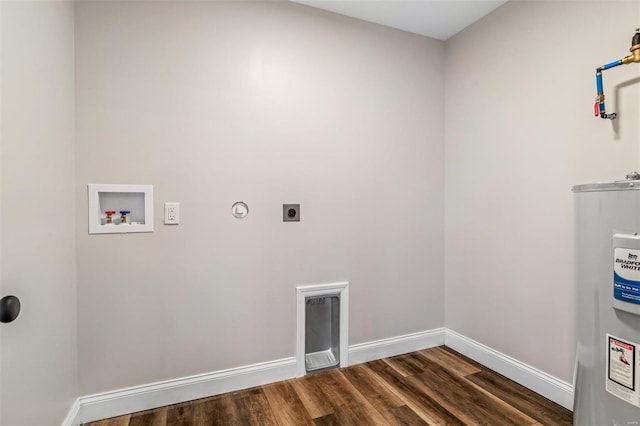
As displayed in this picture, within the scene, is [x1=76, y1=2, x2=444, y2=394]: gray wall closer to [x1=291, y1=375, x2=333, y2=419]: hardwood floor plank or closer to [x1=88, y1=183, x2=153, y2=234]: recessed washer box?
[x1=88, y1=183, x2=153, y2=234]: recessed washer box

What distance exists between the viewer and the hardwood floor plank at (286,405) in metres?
1.63

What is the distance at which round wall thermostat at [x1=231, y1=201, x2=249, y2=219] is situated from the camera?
74.0 inches

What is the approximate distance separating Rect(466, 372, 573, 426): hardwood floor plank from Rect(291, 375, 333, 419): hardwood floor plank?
0.95 m

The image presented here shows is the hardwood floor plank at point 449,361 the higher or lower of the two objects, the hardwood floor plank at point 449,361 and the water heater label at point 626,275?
the lower

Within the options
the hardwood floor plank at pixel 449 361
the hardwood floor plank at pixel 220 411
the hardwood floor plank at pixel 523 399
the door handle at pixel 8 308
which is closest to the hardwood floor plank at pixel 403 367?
the hardwood floor plank at pixel 449 361

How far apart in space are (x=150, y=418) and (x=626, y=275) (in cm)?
220

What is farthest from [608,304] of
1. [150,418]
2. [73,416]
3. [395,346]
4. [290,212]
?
[73,416]

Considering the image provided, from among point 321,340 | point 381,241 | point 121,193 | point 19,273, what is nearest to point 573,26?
point 381,241

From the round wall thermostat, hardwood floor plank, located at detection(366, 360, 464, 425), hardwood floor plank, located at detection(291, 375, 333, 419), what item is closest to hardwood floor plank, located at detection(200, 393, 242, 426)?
hardwood floor plank, located at detection(291, 375, 333, 419)

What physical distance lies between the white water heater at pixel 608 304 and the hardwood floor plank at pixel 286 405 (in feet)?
4.07

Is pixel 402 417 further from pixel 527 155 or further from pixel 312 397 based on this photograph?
pixel 527 155

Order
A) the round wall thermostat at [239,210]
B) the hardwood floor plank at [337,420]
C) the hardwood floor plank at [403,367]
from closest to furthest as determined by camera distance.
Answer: the hardwood floor plank at [337,420], the round wall thermostat at [239,210], the hardwood floor plank at [403,367]

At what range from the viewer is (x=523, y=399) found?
178 centimetres

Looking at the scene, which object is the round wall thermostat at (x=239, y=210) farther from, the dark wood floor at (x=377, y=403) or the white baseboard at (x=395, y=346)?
the white baseboard at (x=395, y=346)
